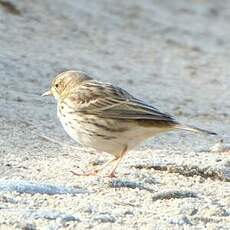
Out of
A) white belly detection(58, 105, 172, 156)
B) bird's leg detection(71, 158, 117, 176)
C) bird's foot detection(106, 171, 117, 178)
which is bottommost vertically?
bird's leg detection(71, 158, 117, 176)

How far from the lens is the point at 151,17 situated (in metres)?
18.2

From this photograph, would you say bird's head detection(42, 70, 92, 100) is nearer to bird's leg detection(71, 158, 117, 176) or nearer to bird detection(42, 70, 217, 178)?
bird detection(42, 70, 217, 178)

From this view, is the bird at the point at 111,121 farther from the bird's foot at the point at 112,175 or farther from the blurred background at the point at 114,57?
the blurred background at the point at 114,57

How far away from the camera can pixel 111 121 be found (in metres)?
8.23

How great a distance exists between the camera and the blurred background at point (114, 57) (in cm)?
1095

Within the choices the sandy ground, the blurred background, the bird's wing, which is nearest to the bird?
the bird's wing

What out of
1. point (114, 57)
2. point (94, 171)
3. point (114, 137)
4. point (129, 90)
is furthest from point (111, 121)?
point (114, 57)

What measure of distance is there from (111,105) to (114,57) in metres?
6.00

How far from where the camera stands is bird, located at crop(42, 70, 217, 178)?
26.6 ft

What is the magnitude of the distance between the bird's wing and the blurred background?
0.82 meters

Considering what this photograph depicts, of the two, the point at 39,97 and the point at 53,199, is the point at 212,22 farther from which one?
the point at 53,199

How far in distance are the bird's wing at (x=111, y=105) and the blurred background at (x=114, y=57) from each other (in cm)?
82

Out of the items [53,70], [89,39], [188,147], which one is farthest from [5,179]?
[89,39]

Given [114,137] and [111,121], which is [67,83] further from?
[114,137]
